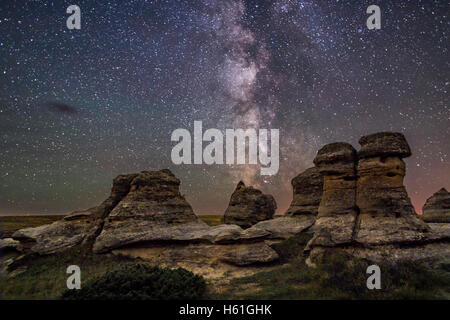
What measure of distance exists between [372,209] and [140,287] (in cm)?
1685

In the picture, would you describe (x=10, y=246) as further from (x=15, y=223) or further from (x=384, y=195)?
(x=15, y=223)

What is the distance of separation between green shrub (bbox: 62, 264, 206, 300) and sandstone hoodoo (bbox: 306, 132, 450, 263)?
9.54 meters

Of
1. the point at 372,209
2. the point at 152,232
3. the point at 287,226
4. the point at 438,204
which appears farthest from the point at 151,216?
the point at 438,204

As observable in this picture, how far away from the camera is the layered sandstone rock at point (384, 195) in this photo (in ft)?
51.2

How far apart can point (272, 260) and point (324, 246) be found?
4006mm

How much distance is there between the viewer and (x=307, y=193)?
3008 centimetres

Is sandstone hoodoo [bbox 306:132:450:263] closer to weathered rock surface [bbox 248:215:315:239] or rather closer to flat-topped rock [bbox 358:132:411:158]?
flat-topped rock [bbox 358:132:411:158]

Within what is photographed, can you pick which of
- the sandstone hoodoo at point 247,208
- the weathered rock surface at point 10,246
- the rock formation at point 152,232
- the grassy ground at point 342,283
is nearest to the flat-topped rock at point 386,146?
the grassy ground at point 342,283

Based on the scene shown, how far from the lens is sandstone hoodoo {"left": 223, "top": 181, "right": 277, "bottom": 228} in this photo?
116ft

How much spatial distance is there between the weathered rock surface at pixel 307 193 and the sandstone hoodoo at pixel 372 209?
8539 mm

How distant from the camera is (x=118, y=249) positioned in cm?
1923
